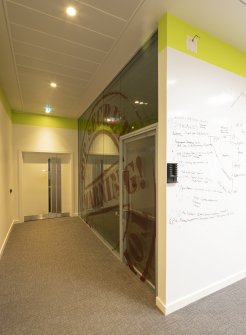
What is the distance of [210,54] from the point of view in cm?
225

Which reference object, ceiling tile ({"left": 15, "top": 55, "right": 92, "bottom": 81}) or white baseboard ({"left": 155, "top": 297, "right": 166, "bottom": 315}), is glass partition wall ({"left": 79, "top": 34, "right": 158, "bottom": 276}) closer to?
ceiling tile ({"left": 15, "top": 55, "right": 92, "bottom": 81})

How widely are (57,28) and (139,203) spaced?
8.04 feet

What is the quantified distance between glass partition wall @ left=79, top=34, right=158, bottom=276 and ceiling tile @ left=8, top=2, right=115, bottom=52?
568 mm

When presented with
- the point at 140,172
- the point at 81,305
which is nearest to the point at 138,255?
the point at 81,305

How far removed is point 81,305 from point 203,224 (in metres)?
1.72

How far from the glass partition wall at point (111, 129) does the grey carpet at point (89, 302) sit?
0.84 metres

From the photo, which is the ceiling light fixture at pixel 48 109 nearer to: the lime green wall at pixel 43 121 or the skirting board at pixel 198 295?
the lime green wall at pixel 43 121

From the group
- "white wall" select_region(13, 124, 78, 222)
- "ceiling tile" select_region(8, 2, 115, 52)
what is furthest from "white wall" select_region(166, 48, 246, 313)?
"white wall" select_region(13, 124, 78, 222)

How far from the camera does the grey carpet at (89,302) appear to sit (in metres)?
1.80

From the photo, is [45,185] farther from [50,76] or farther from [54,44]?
[54,44]

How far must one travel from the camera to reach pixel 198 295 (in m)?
2.19

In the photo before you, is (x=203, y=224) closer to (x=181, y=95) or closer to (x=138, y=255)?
(x=138, y=255)

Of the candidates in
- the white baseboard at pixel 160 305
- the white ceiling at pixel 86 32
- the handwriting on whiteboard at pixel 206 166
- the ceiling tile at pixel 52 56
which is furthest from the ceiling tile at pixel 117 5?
the white baseboard at pixel 160 305

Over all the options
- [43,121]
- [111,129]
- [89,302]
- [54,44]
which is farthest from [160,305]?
[43,121]
